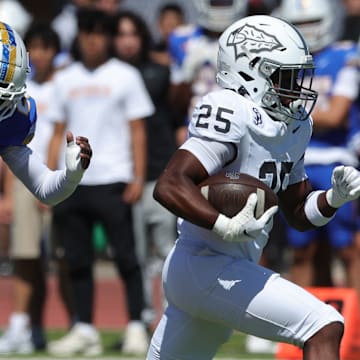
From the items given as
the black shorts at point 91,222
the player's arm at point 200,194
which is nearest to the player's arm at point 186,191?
the player's arm at point 200,194

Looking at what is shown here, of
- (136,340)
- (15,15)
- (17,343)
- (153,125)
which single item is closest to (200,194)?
(136,340)

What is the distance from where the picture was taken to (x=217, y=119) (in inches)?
176

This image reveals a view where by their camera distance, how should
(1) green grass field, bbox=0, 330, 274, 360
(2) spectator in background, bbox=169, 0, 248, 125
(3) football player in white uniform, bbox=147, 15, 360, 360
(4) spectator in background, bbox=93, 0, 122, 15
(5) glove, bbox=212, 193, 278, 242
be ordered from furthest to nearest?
(4) spectator in background, bbox=93, 0, 122, 15 < (2) spectator in background, bbox=169, 0, 248, 125 < (1) green grass field, bbox=0, 330, 274, 360 < (3) football player in white uniform, bbox=147, 15, 360, 360 < (5) glove, bbox=212, 193, 278, 242

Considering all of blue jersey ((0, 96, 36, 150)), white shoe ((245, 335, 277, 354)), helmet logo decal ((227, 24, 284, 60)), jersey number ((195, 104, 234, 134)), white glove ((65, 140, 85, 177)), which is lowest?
white shoe ((245, 335, 277, 354))

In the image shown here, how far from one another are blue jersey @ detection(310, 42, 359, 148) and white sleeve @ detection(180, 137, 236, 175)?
2690 mm

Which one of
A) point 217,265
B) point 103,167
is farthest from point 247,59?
point 103,167

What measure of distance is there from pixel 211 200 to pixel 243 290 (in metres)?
0.33

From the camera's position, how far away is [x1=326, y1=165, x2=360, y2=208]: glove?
181 inches

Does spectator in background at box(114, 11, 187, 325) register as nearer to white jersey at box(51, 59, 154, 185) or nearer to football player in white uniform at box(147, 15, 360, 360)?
white jersey at box(51, 59, 154, 185)

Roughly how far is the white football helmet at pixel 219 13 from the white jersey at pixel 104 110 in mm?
669

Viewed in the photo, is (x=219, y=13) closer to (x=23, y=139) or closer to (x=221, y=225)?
(x=23, y=139)

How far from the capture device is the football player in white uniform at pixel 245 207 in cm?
439

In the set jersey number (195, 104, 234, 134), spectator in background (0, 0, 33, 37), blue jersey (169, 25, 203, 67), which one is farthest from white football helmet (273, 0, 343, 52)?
spectator in background (0, 0, 33, 37)

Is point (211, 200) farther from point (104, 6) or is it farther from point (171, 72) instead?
point (104, 6)
